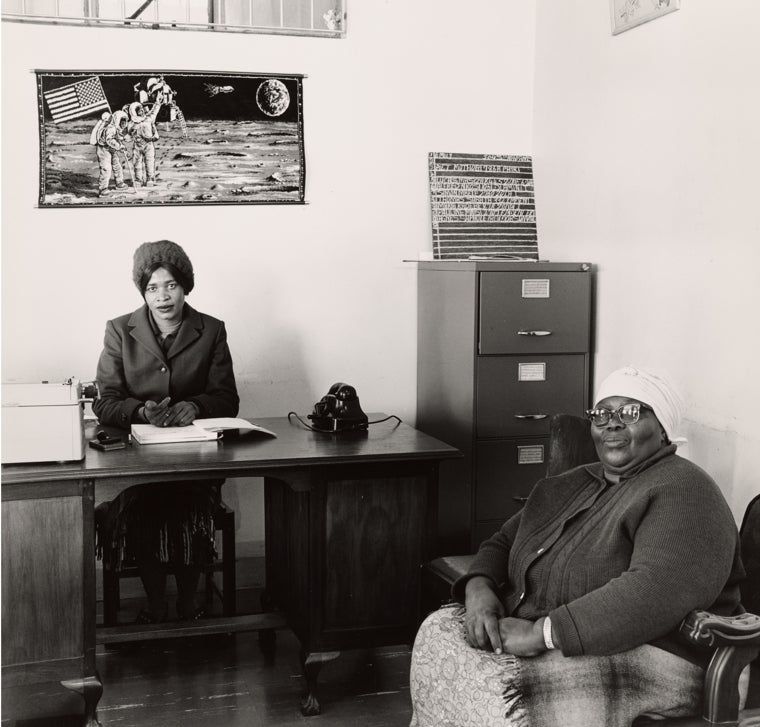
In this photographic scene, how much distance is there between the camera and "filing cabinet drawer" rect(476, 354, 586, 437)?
154 inches

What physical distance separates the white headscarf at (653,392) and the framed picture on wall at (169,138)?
7.44 feet

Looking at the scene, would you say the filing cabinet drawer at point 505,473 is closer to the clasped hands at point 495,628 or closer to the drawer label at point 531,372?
the drawer label at point 531,372

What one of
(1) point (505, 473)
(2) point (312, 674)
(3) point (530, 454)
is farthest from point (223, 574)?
(3) point (530, 454)

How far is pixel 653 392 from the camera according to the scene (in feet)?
8.05

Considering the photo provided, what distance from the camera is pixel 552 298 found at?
3.92 metres

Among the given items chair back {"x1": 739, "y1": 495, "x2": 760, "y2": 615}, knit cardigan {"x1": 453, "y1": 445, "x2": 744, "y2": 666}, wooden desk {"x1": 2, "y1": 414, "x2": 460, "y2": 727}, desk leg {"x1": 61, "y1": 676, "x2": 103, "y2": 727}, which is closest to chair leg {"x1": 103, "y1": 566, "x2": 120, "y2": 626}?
wooden desk {"x1": 2, "y1": 414, "x2": 460, "y2": 727}

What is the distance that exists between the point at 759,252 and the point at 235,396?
1.96 meters

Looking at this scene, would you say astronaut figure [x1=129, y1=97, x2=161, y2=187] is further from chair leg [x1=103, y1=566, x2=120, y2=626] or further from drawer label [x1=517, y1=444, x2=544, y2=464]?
drawer label [x1=517, y1=444, x2=544, y2=464]

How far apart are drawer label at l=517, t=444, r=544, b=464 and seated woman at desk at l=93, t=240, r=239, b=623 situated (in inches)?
45.2

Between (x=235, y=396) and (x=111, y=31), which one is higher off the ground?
(x=111, y=31)

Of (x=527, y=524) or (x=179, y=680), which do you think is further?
(x=179, y=680)

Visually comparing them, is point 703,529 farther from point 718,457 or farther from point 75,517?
point 75,517

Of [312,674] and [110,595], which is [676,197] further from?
[110,595]

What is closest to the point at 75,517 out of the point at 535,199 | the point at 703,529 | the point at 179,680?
the point at 179,680
